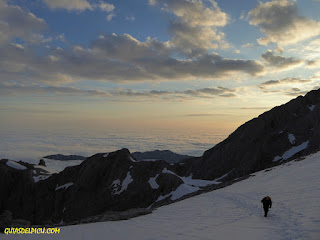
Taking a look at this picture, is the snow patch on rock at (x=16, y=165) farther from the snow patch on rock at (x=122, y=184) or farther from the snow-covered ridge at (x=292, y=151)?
the snow-covered ridge at (x=292, y=151)

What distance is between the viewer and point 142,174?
69.0m

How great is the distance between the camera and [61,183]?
8200cm

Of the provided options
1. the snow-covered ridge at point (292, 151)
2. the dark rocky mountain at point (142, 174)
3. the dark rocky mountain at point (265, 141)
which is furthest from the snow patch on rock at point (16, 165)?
the snow-covered ridge at point (292, 151)

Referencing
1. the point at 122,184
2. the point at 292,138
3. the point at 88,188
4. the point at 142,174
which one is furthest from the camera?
the point at 292,138

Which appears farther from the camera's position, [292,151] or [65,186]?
[65,186]

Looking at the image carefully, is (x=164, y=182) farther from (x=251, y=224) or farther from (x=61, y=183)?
(x=251, y=224)

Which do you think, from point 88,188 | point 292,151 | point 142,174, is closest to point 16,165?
point 88,188

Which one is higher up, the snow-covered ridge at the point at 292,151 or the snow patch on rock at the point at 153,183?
the snow-covered ridge at the point at 292,151

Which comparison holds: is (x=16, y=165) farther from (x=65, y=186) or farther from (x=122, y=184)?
(x=122, y=184)

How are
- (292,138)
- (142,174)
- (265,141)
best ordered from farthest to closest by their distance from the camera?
(265,141) < (292,138) < (142,174)

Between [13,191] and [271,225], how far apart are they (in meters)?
96.3

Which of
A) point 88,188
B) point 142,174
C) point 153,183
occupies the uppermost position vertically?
point 142,174

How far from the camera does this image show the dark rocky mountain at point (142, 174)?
64.3 meters

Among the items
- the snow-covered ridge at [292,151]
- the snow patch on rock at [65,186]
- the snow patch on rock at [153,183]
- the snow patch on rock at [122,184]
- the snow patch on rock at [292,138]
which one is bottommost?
the snow patch on rock at [65,186]
